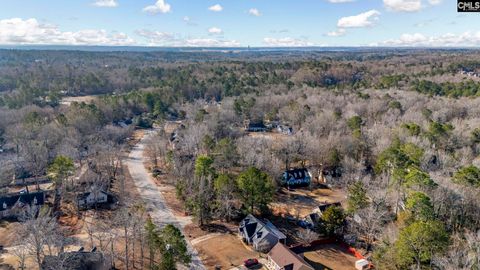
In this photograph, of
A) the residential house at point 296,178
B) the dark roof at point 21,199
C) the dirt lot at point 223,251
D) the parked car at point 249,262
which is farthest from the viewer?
the residential house at point 296,178

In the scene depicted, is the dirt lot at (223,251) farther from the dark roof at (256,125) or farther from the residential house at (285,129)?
the dark roof at (256,125)

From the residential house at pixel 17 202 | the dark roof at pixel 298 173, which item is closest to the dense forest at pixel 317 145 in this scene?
the dark roof at pixel 298 173

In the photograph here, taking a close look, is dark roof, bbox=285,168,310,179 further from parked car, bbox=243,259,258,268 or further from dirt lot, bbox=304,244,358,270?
parked car, bbox=243,259,258,268

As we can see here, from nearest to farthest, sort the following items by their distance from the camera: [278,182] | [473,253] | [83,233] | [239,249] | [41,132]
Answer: [473,253] → [239,249] → [83,233] → [278,182] → [41,132]

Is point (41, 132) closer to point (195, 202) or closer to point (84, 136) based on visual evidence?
point (84, 136)

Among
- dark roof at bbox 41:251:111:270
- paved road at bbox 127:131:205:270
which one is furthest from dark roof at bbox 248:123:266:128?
dark roof at bbox 41:251:111:270

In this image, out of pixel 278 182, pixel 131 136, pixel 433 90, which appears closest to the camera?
pixel 278 182

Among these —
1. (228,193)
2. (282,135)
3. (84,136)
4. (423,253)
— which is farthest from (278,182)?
(84,136)
